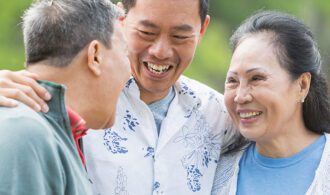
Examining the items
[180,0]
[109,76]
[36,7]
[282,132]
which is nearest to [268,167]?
[282,132]

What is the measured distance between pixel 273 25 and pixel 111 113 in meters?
0.98

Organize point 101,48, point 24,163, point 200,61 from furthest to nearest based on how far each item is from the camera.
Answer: point 200,61 < point 101,48 < point 24,163

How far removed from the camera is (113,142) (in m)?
3.29

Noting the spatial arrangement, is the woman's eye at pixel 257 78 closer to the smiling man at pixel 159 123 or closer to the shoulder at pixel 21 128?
the smiling man at pixel 159 123

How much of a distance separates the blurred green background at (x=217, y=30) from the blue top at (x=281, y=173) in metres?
5.36

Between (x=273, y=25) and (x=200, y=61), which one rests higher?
(x=273, y=25)

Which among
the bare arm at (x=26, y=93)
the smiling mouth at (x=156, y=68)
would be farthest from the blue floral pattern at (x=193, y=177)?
the bare arm at (x=26, y=93)

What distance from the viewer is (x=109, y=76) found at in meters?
2.66

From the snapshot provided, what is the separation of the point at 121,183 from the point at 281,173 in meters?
0.62

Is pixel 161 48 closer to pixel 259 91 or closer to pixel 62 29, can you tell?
pixel 259 91

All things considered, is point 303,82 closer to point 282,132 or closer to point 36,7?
point 282,132

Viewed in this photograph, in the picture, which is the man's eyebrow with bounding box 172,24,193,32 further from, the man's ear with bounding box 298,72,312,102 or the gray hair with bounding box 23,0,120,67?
the gray hair with bounding box 23,0,120,67

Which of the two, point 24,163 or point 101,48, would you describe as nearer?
point 24,163

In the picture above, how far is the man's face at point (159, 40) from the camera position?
133 inches
